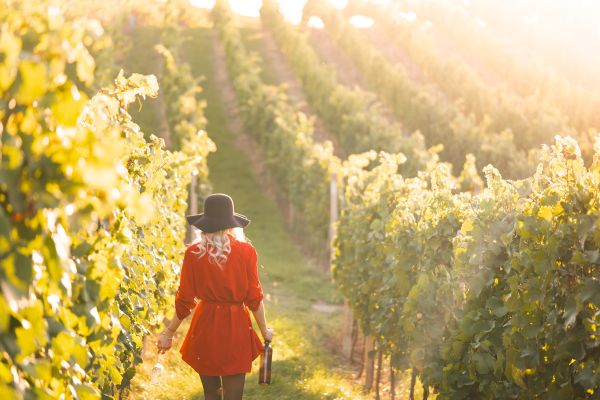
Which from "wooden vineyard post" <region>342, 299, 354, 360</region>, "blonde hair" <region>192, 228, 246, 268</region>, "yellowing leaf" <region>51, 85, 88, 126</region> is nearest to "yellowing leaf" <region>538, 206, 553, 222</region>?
"blonde hair" <region>192, 228, 246, 268</region>

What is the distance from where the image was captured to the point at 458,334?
4.84m

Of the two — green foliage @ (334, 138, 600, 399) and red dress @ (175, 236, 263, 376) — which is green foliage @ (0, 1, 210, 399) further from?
green foliage @ (334, 138, 600, 399)

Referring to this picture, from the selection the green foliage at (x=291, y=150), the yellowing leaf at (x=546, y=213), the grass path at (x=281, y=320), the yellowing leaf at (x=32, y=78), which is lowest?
the grass path at (x=281, y=320)

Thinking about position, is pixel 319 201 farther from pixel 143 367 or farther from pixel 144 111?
pixel 144 111

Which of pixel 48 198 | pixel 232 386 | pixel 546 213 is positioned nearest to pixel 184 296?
pixel 232 386

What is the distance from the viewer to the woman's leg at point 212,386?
4.71 meters

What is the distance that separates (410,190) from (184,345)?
472 centimetres

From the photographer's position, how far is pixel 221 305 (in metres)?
4.68

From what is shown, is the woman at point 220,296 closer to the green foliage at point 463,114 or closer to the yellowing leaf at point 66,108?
the yellowing leaf at point 66,108

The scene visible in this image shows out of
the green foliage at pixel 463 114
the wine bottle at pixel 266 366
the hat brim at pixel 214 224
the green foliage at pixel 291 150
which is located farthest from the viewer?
the green foliage at pixel 463 114

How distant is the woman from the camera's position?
4.61 m

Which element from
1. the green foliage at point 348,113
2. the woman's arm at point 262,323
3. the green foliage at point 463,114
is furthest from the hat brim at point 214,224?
the green foliage at point 463,114

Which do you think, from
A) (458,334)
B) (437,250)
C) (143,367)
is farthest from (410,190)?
(458,334)

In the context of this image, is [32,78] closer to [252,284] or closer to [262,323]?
[252,284]
